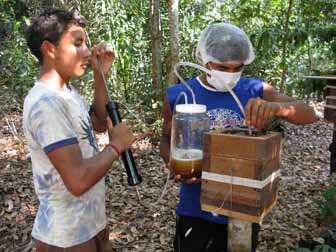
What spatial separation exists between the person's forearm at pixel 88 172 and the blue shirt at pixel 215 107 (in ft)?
1.75

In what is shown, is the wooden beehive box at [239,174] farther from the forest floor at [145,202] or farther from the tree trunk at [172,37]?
the tree trunk at [172,37]

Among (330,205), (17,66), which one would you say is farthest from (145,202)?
(17,66)

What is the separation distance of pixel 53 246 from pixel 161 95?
3.95 meters

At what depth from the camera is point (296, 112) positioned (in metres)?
1.56

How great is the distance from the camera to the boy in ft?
4.58

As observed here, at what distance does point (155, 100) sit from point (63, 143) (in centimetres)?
415

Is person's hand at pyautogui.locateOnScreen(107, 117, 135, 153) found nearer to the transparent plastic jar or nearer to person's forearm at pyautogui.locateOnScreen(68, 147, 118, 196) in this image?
person's forearm at pyautogui.locateOnScreen(68, 147, 118, 196)

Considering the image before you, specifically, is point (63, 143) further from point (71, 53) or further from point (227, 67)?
point (227, 67)

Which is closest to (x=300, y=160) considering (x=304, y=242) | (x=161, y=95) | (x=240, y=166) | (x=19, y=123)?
(x=161, y=95)

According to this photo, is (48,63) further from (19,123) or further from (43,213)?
(19,123)

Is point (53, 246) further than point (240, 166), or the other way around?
point (53, 246)

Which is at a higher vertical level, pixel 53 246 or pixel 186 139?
pixel 186 139

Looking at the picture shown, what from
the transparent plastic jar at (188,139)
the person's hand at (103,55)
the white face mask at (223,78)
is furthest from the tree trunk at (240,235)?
the person's hand at (103,55)

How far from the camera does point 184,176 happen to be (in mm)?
1422
